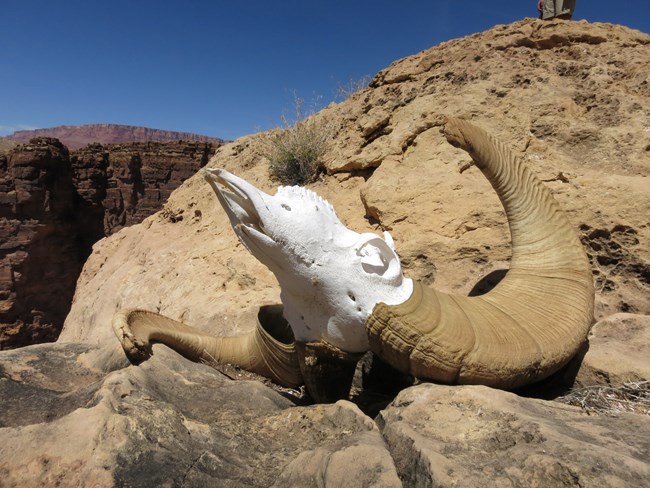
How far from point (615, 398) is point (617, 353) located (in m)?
0.35

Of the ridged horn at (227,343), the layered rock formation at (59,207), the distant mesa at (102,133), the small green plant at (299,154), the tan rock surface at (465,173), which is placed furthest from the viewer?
the distant mesa at (102,133)

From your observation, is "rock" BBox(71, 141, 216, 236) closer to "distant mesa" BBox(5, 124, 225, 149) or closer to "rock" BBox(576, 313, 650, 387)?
"rock" BBox(576, 313, 650, 387)

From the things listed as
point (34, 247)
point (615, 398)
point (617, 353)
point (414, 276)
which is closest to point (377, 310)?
point (615, 398)

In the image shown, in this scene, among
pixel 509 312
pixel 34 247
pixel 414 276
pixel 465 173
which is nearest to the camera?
pixel 509 312

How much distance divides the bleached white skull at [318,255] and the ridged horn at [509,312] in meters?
0.10

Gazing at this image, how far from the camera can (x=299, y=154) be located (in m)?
5.57

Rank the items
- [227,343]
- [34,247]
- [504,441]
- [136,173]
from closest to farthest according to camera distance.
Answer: [504,441] → [227,343] → [34,247] → [136,173]

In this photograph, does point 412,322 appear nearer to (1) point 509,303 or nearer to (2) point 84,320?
(1) point 509,303

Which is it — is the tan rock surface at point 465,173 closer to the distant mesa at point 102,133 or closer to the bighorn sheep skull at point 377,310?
the bighorn sheep skull at point 377,310

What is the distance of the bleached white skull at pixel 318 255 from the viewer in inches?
77.8

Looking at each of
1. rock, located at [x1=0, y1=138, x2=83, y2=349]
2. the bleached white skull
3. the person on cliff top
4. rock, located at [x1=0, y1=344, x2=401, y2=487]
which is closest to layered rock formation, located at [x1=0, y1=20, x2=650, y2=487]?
rock, located at [x1=0, y1=344, x2=401, y2=487]

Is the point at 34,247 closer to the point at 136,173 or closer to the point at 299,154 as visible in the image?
the point at 136,173

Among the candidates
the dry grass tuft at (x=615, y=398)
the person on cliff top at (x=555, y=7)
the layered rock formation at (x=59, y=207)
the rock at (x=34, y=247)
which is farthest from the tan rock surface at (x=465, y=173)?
the layered rock formation at (x=59, y=207)

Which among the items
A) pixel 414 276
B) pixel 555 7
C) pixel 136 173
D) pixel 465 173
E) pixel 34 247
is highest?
pixel 555 7
